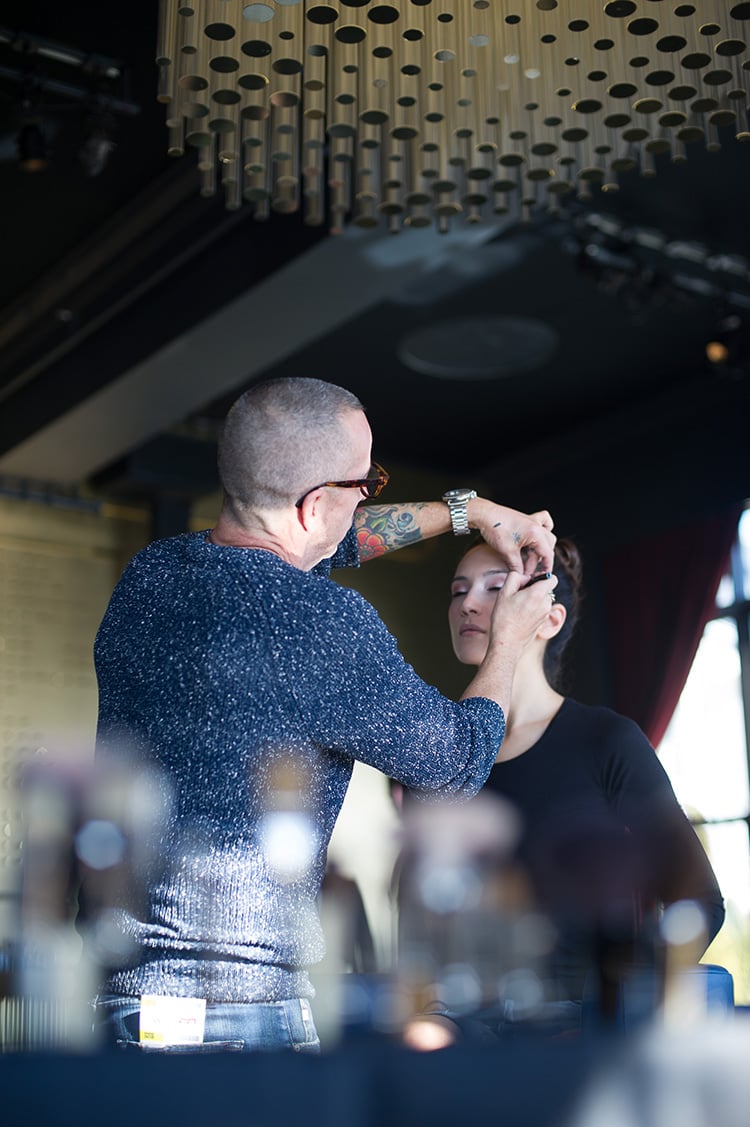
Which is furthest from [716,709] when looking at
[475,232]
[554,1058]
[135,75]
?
[554,1058]

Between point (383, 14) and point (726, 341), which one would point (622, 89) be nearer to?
point (383, 14)

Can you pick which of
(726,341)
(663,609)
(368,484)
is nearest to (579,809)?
(368,484)

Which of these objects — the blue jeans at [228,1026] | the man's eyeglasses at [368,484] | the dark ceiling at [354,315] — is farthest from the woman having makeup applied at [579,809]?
the dark ceiling at [354,315]

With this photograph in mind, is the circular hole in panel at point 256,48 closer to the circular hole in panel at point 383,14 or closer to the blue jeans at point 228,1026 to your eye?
the circular hole in panel at point 383,14

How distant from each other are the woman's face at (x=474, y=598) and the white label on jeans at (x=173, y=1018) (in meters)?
0.49

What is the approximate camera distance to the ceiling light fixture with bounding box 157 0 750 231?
1.85m

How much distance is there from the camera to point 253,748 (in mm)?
1146

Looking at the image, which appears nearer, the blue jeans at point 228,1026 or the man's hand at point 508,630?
the blue jeans at point 228,1026

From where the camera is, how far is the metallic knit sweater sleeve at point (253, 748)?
44.4 inches

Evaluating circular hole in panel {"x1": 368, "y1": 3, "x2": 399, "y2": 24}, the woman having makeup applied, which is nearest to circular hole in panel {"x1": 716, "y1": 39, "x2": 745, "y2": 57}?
circular hole in panel {"x1": 368, "y1": 3, "x2": 399, "y2": 24}

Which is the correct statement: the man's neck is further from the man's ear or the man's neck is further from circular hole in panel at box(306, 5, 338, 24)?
circular hole in panel at box(306, 5, 338, 24)

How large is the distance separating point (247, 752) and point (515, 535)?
1.51ft

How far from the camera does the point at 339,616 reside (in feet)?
3.83

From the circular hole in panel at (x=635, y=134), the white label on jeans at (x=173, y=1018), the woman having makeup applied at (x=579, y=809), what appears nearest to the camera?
the white label on jeans at (x=173, y=1018)
